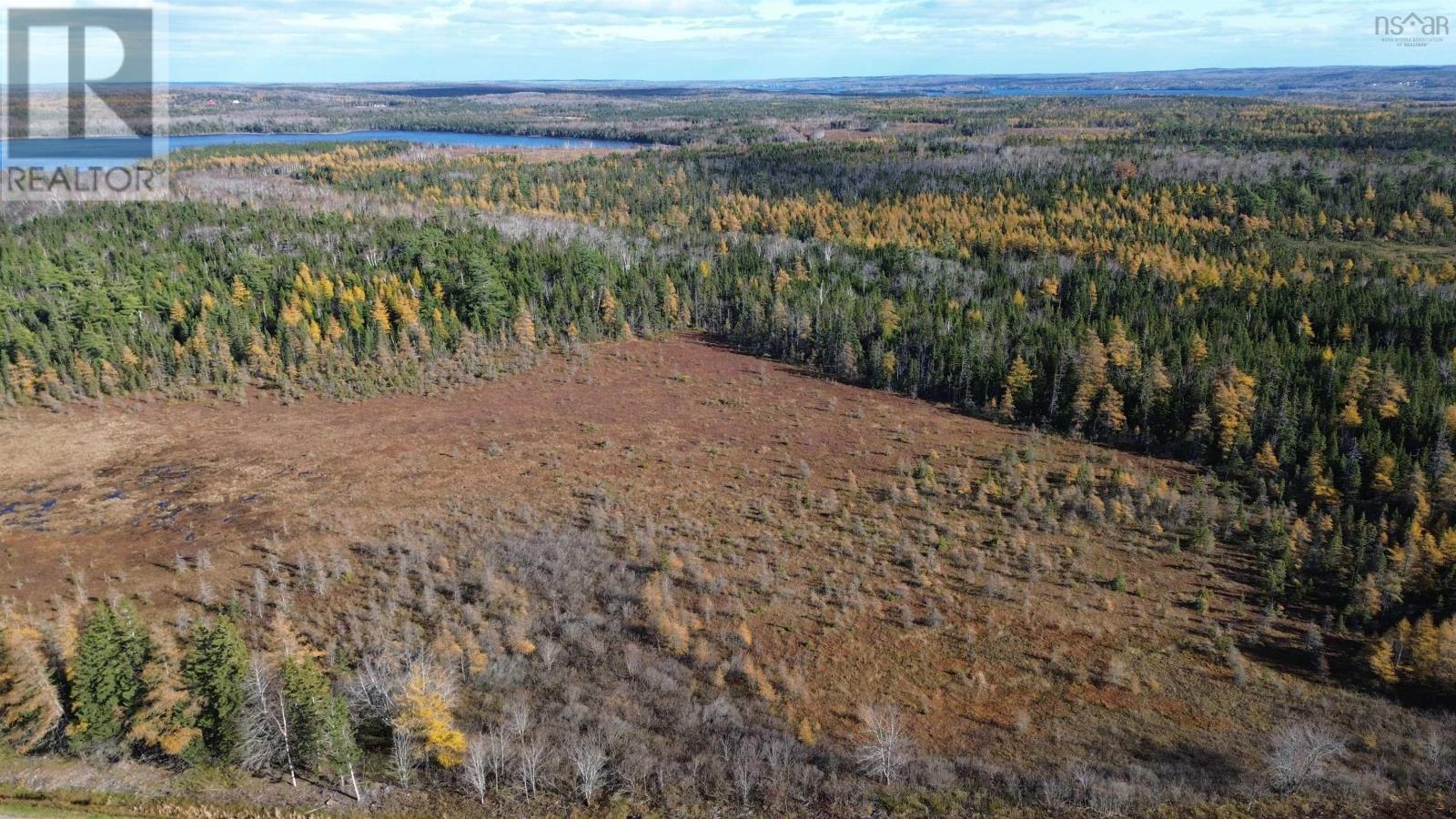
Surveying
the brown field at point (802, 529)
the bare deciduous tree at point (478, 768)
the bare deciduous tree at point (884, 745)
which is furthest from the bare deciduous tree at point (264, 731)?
the bare deciduous tree at point (884, 745)

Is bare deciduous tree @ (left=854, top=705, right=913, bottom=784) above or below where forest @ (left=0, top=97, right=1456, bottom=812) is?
below

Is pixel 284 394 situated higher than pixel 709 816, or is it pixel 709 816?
pixel 284 394

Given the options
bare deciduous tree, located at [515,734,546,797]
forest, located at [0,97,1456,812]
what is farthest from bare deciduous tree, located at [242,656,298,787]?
bare deciduous tree, located at [515,734,546,797]

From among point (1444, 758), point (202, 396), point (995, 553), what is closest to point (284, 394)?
point (202, 396)

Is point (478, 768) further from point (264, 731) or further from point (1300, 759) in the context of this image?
point (1300, 759)

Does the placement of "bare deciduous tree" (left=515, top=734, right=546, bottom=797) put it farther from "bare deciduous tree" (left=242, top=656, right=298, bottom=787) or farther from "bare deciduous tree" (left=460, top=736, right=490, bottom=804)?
"bare deciduous tree" (left=242, top=656, right=298, bottom=787)

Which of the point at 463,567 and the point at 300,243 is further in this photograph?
the point at 300,243

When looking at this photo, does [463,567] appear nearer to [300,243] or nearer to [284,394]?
[284,394]
